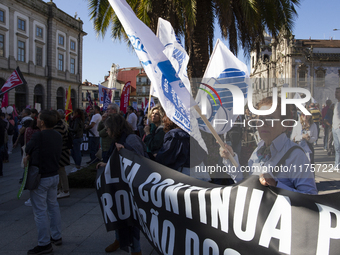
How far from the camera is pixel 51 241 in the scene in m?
3.68

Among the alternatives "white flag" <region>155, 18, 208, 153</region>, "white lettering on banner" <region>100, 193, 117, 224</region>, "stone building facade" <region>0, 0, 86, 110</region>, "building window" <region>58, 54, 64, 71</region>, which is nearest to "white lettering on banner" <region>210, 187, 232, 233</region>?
"white lettering on banner" <region>100, 193, 117, 224</region>

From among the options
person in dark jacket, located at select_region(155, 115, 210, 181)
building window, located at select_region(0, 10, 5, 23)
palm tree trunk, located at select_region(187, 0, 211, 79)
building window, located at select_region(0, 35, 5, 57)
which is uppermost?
building window, located at select_region(0, 10, 5, 23)

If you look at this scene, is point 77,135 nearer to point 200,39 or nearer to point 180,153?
point 200,39

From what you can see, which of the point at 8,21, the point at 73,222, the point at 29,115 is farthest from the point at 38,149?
the point at 8,21

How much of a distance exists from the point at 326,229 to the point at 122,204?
6.56 feet

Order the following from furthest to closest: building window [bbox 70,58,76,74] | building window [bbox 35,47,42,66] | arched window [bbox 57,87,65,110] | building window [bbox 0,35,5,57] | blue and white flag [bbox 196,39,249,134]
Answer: building window [bbox 70,58,76,74]
arched window [bbox 57,87,65,110]
building window [bbox 35,47,42,66]
building window [bbox 0,35,5,57]
blue and white flag [bbox 196,39,249,134]

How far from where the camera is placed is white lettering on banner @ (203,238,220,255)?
6.53 ft

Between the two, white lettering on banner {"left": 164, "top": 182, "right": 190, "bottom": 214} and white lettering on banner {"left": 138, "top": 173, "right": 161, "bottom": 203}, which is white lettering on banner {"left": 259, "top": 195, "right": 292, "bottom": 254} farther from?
white lettering on banner {"left": 138, "top": 173, "right": 161, "bottom": 203}

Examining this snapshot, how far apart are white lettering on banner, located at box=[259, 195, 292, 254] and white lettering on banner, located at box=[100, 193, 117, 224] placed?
1753 mm

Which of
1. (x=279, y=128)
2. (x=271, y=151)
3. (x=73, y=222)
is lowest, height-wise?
(x=73, y=222)

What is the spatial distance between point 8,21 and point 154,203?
117 feet

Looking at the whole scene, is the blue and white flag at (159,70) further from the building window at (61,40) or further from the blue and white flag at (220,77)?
the building window at (61,40)

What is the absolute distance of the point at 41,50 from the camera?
37094 mm

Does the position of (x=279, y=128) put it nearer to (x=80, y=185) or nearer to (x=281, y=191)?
(x=281, y=191)
